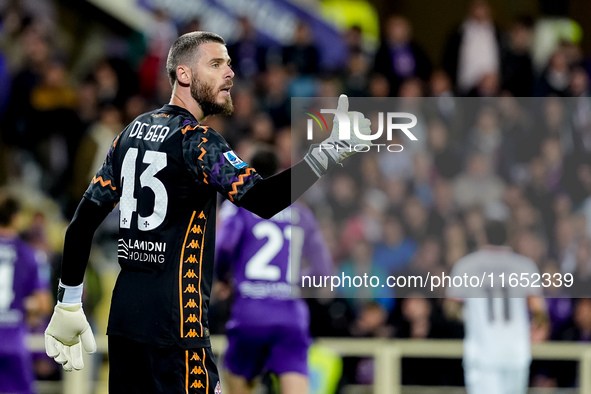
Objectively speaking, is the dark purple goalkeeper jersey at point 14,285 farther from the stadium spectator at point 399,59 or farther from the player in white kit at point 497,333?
the stadium spectator at point 399,59

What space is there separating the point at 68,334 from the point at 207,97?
120cm

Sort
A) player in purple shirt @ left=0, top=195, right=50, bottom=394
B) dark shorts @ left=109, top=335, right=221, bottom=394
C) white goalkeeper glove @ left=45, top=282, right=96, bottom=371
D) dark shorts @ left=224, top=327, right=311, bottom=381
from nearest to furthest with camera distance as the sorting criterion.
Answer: dark shorts @ left=109, top=335, right=221, bottom=394, white goalkeeper glove @ left=45, top=282, right=96, bottom=371, dark shorts @ left=224, top=327, right=311, bottom=381, player in purple shirt @ left=0, top=195, right=50, bottom=394

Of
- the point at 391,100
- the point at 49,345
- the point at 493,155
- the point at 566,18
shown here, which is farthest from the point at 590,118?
the point at 49,345

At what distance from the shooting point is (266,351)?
7344mm

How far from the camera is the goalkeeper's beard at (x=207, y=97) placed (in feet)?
14.8

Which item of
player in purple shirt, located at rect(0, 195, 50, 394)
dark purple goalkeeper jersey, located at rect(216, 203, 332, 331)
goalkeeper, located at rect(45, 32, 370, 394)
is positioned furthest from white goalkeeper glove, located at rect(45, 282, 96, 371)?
player in purple shirt, located at rect(0, 195, 50, 394)

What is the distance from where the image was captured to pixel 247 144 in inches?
428

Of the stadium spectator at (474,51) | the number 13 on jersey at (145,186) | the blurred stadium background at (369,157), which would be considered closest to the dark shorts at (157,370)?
the number 13 on jersey at (145,186)

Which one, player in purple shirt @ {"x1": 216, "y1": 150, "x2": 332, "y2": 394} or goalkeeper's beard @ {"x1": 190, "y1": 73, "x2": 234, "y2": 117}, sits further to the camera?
player in purple shirt @ {"x1": 216, "y1": 150, "x2": 332, "y2": 394}

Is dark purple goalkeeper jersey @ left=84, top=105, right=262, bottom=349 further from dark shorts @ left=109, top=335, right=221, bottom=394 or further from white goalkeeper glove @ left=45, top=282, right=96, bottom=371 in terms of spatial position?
white goalkeeper glove @ left=45, top=282, right=96, bottom=371

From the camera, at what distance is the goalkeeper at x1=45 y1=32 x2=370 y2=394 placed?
13.9 feet

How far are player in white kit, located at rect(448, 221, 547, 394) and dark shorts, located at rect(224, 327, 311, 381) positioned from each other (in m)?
1.37

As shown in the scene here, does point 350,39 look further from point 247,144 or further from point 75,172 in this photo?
point 75,172

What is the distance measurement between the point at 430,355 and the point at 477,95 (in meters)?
3.76
